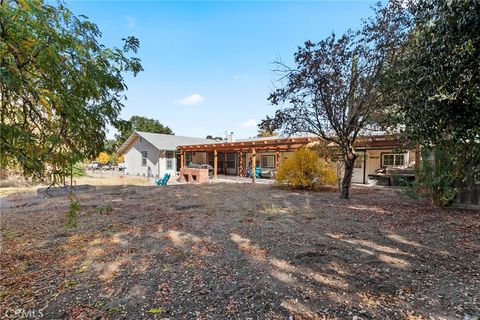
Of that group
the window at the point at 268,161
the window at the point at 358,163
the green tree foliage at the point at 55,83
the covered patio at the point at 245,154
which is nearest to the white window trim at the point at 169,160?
the covered patio at the point at 245,154

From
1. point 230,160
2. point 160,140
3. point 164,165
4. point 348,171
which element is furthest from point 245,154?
point 348,171

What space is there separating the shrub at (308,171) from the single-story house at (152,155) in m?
14.2

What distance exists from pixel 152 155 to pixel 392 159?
741 inches

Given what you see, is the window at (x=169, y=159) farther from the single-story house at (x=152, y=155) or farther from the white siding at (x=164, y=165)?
the white siding at (x=164, y=165)

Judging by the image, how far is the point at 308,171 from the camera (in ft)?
35.3

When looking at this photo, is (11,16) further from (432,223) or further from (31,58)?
(432,223)

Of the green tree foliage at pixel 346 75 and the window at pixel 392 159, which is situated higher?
the green tree foliage at pixel 346 75

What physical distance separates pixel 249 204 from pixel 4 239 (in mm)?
5375

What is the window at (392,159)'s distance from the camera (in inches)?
573

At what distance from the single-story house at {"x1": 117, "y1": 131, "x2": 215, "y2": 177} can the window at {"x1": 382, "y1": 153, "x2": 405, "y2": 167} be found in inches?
628

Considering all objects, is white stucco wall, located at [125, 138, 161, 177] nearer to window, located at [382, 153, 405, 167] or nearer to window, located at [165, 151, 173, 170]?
window, located at [165, 151, 173, 170]

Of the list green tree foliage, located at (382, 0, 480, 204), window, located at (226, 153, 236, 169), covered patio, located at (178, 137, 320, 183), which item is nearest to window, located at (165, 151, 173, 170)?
covered patio, located at (178, 137, 320, 183)

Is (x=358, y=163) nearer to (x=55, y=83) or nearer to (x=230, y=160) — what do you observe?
(x=230, y=160)

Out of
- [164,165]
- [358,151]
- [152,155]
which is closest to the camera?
[358,151]
